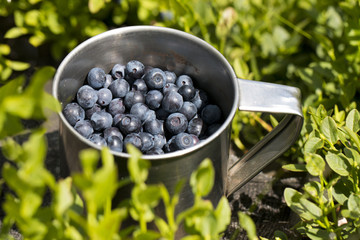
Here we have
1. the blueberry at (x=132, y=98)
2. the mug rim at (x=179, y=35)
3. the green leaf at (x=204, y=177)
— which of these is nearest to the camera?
the green leaf at (x=204, y=177)

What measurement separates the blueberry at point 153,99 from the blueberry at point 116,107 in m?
0.05

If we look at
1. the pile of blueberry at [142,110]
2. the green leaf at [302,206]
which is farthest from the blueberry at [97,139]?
the green leaf at [302,206]

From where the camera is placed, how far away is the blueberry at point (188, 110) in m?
0.93

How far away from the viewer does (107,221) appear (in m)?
0.50

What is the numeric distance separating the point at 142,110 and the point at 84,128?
12cm

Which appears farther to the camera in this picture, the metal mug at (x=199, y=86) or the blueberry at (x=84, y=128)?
the blueberry at (x=84, y=128)

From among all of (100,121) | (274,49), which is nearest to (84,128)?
(100,121)

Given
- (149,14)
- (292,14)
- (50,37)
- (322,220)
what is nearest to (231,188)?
(322,220)

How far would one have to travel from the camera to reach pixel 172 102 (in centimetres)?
91

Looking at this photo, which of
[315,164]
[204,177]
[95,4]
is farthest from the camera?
[95,4]

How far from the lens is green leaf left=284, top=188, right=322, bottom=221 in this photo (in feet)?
2.72

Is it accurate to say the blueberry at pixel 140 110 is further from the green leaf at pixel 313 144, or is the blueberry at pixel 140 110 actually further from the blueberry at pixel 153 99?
the green leaf at pixel 313 144

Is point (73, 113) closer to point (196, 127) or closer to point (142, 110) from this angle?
point (142, 110)

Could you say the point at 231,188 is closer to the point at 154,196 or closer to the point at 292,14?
the point at 154,196
